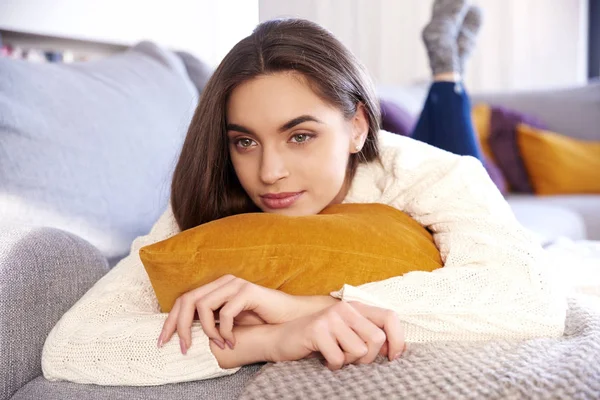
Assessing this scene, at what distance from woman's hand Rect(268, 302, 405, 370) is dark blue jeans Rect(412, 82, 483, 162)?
1.22 meters

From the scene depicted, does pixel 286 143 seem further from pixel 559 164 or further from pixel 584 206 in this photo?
pixel 559 164

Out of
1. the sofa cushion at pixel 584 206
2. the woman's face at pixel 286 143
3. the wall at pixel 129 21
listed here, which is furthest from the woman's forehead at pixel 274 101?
the sofa cushion at pixel 584 206

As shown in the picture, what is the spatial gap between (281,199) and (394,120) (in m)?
1.47

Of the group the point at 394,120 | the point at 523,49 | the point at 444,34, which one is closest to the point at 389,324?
the point at 444,34

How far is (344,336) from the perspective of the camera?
0.80m

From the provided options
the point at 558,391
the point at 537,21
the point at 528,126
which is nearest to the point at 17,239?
the point at 558,391

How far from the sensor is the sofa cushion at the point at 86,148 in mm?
1321

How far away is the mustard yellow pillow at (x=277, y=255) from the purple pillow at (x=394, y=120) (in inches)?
62.0

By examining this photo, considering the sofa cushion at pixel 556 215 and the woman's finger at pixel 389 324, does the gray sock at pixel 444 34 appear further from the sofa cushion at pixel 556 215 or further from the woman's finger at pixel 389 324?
the woman's finger at pixel 389 324

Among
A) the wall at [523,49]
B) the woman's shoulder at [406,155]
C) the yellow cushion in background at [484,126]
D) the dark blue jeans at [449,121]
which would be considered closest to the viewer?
the woman's shoulder at [406,155]

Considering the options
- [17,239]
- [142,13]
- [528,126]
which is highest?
[142,13]

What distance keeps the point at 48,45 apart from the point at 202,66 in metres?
0.77

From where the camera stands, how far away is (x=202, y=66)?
220cm

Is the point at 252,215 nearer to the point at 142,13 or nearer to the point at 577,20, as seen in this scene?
the point at 142,13
